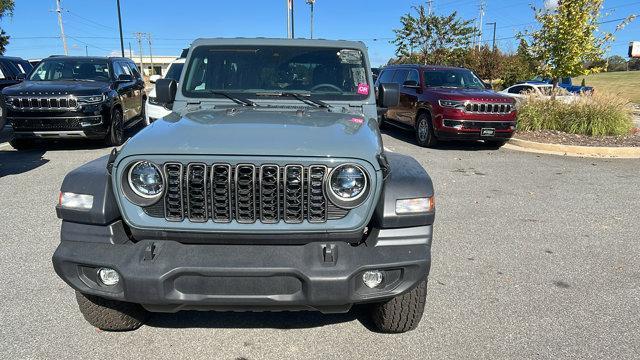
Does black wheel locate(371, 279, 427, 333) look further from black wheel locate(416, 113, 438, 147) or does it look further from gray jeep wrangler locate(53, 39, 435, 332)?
black wheel locate(416, 113, 438, 147)

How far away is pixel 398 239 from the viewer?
2.58 meters

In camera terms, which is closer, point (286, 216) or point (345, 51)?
point (286, 216)

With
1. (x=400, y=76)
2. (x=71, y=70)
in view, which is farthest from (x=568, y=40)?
(x=71, y=70)

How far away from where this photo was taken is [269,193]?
8.08ft

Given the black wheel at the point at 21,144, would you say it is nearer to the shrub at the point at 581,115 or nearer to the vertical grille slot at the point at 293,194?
the vertical grille slot at the point at 293,194

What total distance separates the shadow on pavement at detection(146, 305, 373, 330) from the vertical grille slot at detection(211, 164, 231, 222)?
981 mm

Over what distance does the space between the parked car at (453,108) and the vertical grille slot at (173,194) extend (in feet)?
22.6

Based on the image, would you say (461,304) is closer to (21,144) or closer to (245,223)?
(245,223)

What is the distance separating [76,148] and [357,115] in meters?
7.86

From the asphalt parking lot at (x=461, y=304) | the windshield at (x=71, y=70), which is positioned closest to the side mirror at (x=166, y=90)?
the asphalt parking lot at (x=461, y=304)

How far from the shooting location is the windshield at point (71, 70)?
957 centimetres

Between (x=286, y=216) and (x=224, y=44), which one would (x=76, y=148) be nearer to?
(x=224, y=44)

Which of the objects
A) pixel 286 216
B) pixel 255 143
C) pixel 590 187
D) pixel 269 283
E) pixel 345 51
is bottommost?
pixel 590 187

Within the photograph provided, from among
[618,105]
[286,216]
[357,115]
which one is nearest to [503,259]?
[357,115]
